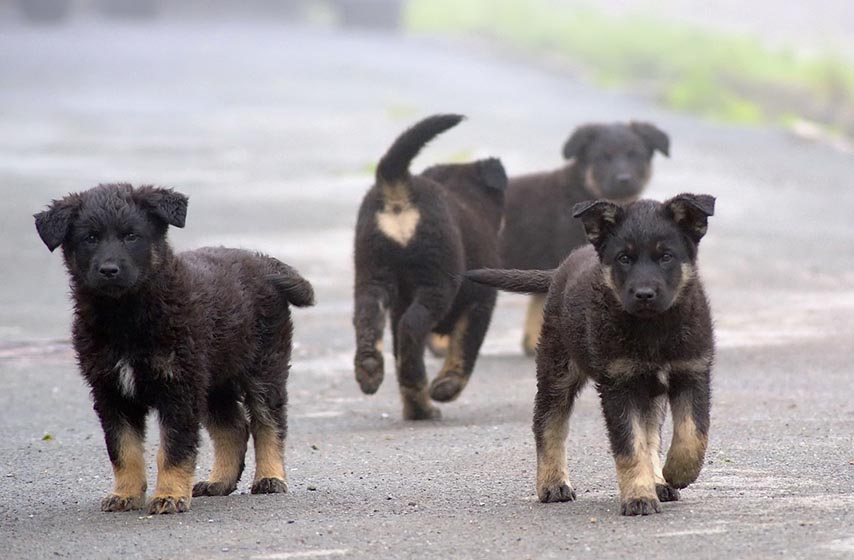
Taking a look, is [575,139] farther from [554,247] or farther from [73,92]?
[73,92]

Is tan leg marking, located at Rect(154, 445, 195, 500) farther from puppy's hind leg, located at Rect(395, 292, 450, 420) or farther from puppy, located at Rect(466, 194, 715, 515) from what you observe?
puppy's hind leg, located at Rect(395, 292, 450, 420)

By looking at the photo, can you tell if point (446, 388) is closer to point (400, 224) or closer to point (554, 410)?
point (400, 224)

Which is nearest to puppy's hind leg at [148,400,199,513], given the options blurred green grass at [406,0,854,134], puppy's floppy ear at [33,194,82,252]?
puppy's floppy ear at [33,194,82,252]

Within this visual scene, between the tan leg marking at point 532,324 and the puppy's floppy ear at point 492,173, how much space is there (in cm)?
146

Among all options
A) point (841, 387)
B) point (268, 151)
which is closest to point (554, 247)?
point (841, 387)

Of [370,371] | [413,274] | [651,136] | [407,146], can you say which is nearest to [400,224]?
[413,274]

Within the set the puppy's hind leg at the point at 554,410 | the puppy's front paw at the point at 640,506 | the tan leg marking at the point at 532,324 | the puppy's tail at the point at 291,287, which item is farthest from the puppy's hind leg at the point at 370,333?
the puppy's front paw at the point at 640,506

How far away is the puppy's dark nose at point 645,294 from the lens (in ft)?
21.6

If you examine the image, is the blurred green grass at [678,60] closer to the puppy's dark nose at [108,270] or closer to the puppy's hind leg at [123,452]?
the puppy's hind leg at [123,452]

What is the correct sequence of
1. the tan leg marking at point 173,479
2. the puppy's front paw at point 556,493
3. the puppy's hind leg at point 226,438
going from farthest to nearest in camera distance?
1. the puppy's hind leg at point 226,438
2. the puppy's front paw at point 556,493
3. the tan leg marking at point 173,479

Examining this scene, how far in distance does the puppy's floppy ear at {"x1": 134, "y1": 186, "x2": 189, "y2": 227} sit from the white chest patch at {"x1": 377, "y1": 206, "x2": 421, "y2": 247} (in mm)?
2819

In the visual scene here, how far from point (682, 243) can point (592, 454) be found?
6.15 ft

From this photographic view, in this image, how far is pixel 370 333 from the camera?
378 inches

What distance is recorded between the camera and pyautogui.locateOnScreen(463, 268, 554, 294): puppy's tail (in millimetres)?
7898
